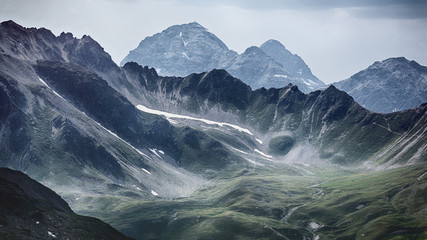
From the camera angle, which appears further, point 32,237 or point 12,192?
point 12,192

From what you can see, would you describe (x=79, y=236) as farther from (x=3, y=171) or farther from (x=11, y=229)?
(x=3, y=171)

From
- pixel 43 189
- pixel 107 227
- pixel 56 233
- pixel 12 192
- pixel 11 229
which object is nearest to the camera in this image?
pixel 11 229

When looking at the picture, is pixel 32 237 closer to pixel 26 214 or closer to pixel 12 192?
pixel 26 214

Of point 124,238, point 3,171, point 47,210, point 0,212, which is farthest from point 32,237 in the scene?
point 3,171

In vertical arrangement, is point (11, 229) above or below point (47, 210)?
below

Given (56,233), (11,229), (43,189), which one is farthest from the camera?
(43,189)

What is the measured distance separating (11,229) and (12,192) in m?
20.7

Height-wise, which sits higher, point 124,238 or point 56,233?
point 124,238

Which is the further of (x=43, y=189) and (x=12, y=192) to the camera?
(x=43, y=189)

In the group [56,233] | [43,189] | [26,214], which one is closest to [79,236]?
[56,233]

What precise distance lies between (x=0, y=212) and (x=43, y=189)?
3043cm

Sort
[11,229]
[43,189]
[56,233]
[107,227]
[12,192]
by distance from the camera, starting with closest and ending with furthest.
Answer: [11,229] → [56,233] → [12,192] → [107,227] → [43,189]

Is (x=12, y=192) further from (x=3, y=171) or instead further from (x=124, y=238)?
(x=124, y=238)

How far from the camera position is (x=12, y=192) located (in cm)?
11425
